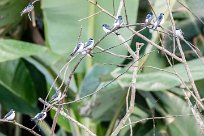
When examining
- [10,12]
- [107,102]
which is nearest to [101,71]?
[107,102]

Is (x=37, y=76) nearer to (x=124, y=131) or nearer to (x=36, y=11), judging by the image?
(x=36, y=11)

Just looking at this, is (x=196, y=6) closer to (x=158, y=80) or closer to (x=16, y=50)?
(x=158, y=80)

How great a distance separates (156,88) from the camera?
200 cm

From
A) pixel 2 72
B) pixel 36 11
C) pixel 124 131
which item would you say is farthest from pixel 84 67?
pixel 36 11

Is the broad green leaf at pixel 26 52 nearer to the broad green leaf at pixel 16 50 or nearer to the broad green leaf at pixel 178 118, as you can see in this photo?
the broad green leaf at pixel 16 50

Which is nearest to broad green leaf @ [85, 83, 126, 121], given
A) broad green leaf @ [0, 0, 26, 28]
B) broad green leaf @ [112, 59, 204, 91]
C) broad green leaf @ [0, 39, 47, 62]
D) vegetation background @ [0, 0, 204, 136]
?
vegetation background @ [0, 0, 204, 136]

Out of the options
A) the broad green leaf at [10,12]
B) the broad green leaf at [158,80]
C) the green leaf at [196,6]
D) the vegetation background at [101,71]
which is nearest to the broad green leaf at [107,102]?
the vegetation background at [101,71]

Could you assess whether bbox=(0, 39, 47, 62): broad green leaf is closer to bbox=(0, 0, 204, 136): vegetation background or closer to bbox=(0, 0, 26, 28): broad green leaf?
bbox=(0, 0, 204, 136): vegetation background

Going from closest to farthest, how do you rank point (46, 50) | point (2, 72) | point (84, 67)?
point (46, 50) < point (84, 67) < point (2, 72)

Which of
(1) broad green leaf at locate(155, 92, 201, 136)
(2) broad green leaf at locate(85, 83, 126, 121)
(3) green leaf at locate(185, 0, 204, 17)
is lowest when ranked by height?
(1) broad green leaf at locate(155, 92, 201, 136)

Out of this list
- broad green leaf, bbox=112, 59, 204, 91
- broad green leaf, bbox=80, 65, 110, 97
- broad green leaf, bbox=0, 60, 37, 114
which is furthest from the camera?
broad green leaf, bbox=0, 60, 37, 114

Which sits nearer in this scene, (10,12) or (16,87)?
(10,12)

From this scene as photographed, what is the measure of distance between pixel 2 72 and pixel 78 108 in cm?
48

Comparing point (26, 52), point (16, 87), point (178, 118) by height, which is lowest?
point (178, 118)
